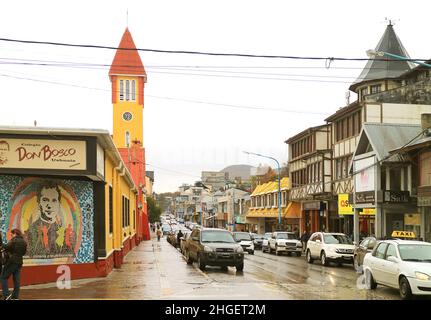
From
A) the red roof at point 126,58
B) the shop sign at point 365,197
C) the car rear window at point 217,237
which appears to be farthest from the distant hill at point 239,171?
the car rear window at point 217,237

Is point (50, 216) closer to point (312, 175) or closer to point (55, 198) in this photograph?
point (55, 198)

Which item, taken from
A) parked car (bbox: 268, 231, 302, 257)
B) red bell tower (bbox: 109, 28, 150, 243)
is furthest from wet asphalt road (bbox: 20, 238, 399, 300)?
red bell tower (bbox: 109, 28, 150, 243)

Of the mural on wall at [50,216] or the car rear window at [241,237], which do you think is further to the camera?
the car rear window at [241,237]

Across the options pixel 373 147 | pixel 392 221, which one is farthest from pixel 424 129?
pixel 392 221

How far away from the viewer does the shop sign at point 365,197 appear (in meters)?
31.3

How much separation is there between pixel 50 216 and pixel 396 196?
19.4m

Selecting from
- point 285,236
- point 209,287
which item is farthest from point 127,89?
point 209,287

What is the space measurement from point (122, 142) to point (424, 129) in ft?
136

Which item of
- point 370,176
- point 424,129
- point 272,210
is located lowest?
point 272,210

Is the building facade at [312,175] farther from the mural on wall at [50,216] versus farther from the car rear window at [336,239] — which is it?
the mural on wall at [50,216]

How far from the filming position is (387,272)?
14516mm

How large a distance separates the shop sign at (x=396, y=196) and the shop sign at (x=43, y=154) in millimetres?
18922
